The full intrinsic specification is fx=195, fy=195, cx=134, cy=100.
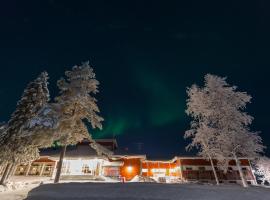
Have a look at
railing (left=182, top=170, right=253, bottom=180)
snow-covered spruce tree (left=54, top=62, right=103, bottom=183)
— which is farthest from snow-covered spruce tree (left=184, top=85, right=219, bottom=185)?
railing (left=182, top=170, right=253, bottom=180)

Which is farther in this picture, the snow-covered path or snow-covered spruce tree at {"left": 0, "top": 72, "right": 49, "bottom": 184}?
snow-covered spruce tree at {"left": 0, "top": 72, "right": 49, "bottom": 184}

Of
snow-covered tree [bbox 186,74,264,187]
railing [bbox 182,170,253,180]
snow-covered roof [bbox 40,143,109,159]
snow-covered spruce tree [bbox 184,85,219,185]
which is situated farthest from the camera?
railing [bbox 182,170,253,180]

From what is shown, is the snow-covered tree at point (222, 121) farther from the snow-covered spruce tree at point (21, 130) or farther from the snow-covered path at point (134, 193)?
the snow-covered spruce tree at point (21, 130)

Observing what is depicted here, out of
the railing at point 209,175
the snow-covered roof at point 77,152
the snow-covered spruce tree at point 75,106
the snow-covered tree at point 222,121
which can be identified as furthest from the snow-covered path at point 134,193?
Result: the railing at point 209,175

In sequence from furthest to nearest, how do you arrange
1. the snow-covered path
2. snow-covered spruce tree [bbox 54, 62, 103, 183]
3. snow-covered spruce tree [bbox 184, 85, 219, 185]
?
snow-covered spruce tree [bbox 184, 85, 219, 185] → snow-covered spruce tree [bbox 54, 62, 103, 183] → the snow-covered path

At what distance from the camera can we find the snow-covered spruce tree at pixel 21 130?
19500 millimetres

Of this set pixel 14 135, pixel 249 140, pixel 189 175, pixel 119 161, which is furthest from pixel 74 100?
pixel 189 175

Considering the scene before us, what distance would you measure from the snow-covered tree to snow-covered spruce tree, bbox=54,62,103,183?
1236cm

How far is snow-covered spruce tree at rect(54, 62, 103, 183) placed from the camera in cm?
1931

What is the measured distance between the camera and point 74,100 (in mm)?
19609

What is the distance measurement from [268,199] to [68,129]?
17127 mm

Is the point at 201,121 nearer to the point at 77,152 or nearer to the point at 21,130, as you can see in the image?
the point at 21,130

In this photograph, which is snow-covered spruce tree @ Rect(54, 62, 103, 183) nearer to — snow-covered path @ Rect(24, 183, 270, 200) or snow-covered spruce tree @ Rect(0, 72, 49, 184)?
snow-covered spruce tree @ Rect(0, 72, 49, 184)

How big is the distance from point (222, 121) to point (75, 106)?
16.4 m
